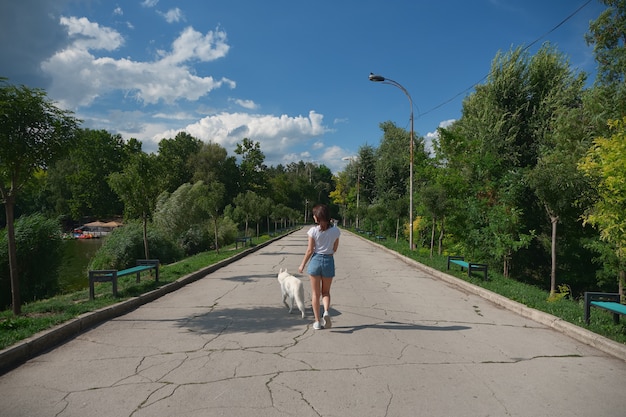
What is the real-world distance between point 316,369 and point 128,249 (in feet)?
55.9

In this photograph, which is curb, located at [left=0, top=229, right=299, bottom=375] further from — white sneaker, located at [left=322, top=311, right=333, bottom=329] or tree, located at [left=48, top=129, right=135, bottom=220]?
tree, located at [left=48, top=129, right=135, bottom=220]

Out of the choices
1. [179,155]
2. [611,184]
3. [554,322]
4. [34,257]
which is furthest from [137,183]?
[179,155]

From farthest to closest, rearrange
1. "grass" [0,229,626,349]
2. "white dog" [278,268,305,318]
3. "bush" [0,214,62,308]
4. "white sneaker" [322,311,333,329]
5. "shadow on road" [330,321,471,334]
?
"bush" [0,214,62,308], "white dog" [278,268,305,318], "shadow on road" [330,321,471,334], "white sneaker" [322,311,333,329], "grass" [0,229,626,349]

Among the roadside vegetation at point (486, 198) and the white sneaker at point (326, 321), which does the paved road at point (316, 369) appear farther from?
the roadside vegetation at point (486, 198)

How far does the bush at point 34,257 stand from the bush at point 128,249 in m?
4.53

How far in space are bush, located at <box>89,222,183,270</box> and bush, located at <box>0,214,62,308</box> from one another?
453cm

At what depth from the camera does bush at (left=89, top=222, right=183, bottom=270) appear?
1841 cm

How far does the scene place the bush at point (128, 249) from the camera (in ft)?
60.4

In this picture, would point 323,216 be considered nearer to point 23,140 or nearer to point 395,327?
point 395,327

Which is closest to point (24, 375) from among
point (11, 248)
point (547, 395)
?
point (11, 248)

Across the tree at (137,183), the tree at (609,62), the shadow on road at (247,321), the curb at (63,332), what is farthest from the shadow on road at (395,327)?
the tree at (609,62)

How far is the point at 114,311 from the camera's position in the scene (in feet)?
23.6

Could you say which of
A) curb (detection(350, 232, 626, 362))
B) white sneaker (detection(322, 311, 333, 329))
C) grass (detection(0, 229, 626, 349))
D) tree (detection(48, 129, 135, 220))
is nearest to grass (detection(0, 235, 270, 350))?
grass (detection(0, 229, 626, 349))

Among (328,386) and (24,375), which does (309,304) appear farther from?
(24,375)
